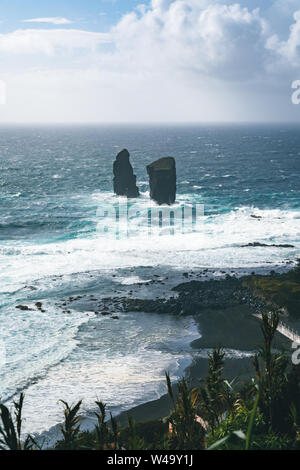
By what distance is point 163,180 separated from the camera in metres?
82.2

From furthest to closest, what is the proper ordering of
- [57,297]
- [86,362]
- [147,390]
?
[57,297], [86,362], [147,390]

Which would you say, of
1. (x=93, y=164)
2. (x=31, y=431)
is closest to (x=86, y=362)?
(x=31, y=431)

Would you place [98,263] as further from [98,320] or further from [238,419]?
[238,419]

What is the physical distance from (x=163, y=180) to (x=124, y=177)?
11.1 m

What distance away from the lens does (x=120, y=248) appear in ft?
189

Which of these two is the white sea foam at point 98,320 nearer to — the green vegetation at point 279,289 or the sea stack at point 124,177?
the green vegetation at point 279,289

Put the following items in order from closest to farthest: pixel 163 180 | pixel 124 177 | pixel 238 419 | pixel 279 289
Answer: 1. pixel 238 419
2. pixel 279 289
3. pixel 163 180
4. pixel 124 177

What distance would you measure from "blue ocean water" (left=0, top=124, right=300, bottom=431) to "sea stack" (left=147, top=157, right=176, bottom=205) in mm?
3676

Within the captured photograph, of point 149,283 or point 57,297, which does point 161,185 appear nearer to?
point 149,283

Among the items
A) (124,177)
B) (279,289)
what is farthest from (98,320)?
(124,177)

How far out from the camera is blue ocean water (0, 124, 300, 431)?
91.2 feet

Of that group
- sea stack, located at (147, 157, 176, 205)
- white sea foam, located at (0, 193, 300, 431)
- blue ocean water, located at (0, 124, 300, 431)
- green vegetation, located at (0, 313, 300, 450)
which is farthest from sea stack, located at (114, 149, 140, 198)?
green vegetation, located at (0, 313, 300, 450)
